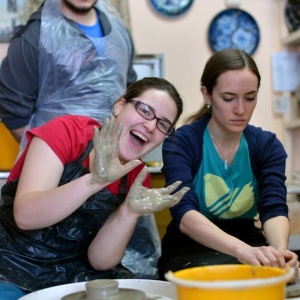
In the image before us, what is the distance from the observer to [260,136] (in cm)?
173

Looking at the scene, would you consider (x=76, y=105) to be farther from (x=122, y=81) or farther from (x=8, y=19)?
(x=8, y=19)

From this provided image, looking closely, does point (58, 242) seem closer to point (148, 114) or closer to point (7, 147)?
point (148, 114)

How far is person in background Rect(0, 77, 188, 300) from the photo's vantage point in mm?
1245

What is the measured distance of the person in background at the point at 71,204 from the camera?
49.0 inches

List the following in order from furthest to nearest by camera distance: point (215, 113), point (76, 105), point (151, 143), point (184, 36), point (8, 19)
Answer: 1. point (184, 36)
2. point (8, 19)
3. point (76, 105)
4. point (215, 113)
5. point (151, 143)

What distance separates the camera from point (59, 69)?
208 cm

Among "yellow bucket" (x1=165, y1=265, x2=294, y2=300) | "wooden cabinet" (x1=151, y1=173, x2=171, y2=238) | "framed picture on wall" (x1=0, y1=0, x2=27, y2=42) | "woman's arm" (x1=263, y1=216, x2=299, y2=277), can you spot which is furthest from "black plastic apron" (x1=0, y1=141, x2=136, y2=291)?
"framed picture on wall" (x1=0, y1=0, x2=27, y2=42)

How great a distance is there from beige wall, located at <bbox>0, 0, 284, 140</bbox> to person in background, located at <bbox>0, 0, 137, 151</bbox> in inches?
36.7

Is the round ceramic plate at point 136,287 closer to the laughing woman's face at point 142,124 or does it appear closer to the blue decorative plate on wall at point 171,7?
the laughing woman's face at point 142,124

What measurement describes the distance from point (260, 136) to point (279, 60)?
166cm

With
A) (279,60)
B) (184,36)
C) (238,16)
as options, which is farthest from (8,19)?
(279,60)

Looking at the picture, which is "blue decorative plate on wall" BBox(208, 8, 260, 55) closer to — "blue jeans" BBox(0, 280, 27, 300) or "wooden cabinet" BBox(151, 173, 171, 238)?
"wooden cabinet" BBox(151, 173, 171, 238)

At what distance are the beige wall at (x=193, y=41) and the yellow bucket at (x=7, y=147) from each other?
1.00 metres

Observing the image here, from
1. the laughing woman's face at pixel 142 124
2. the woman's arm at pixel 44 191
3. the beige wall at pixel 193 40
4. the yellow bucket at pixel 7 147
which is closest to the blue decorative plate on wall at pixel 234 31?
the beige wall at pixel 193 40
